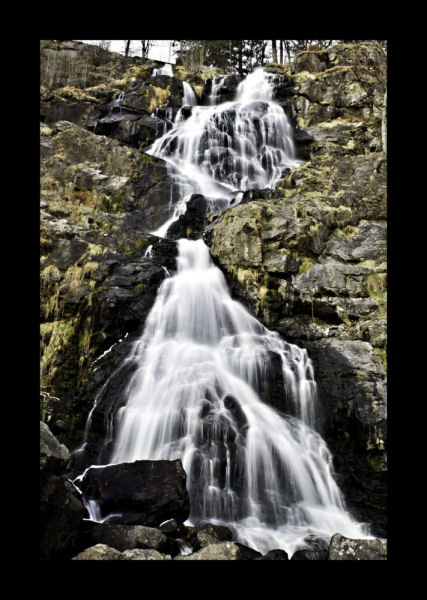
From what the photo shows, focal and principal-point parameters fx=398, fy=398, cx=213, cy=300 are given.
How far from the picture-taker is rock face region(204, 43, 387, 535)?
26.6 feet

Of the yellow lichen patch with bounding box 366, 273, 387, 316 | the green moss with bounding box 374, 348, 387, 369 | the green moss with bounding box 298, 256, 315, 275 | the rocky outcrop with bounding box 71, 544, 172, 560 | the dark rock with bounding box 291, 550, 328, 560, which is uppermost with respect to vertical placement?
the green moss with bounding box 298, 256, 315, 275

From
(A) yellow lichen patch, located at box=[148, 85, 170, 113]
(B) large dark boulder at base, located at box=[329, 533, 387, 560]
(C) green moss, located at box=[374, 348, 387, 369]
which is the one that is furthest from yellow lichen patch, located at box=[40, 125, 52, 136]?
(B) large dark boulder at base, located at box=[329, 533, 387, 560]

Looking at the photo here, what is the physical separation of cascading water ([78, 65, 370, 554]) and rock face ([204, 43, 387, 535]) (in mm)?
444

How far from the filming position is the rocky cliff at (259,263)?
28.2ft

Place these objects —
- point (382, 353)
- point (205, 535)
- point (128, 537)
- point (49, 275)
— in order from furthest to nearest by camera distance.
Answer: point (49, 275)
point (382, 353)
point (205, 535)
point (128, 537)

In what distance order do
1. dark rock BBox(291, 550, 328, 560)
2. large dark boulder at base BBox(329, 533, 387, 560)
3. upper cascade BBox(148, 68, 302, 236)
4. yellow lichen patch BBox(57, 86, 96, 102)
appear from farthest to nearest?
yellow lichen patch BBox(57, 86, 96, 102) < upper cascade BBox(148, 68, 302, 236) < dark rock BBox(291, 550, 328, 560) < large dark boulder at base BBox(329, 533, 387, 560)

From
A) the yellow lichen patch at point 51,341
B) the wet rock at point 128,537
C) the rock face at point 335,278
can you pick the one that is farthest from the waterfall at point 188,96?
the wet rock at point 128,537

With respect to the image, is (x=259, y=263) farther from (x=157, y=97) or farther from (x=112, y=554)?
(x=157, y=97)

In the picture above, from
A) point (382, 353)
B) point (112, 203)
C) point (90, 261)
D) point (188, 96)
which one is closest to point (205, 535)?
point (382, 353)

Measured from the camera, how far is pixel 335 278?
10.9 metres

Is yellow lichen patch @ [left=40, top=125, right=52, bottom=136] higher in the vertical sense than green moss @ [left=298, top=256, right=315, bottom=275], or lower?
higher

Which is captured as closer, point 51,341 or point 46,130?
point 51,341

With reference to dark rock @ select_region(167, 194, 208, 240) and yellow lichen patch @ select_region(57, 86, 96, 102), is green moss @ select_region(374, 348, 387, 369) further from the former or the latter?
yellow lichen patch @ select_region(57, 86, 96, 102)

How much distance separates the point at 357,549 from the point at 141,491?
3138 mm
